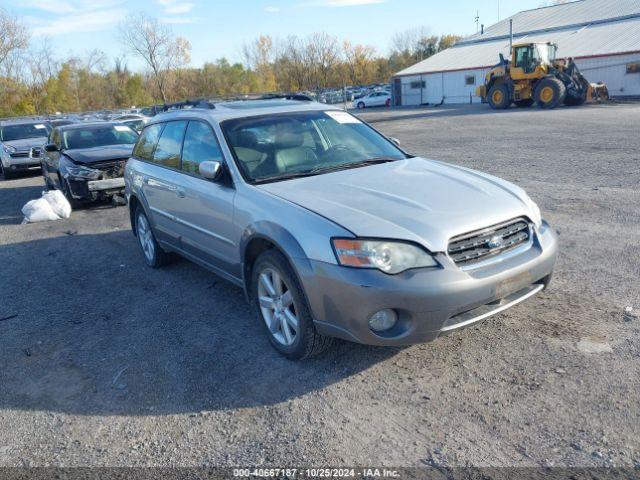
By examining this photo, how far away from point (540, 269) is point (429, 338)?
37.7 inches

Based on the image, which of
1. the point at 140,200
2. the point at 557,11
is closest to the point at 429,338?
the point at 140,200

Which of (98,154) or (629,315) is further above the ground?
(98,154)

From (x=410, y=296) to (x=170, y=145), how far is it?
3382 mm

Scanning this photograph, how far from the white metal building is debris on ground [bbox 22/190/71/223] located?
33.2m

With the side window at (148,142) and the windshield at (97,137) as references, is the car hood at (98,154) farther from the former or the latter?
the side window at (148,142)

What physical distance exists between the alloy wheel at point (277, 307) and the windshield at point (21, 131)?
54.7 ft

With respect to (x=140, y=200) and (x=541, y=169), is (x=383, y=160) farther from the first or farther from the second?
(x=541, y=169)

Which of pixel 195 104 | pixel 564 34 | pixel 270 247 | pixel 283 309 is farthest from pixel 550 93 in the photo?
pixel 283 309

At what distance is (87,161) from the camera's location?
10156 mm

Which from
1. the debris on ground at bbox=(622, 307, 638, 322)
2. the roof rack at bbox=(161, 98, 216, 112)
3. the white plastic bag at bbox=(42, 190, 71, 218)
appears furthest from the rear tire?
the debris on ground at bbox=(622, 307, 638, 322)

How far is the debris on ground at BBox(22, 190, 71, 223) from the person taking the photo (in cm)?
950

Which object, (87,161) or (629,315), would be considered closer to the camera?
(629,315)

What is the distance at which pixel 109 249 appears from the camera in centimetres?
743

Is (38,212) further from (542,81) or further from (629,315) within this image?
(542,81)
